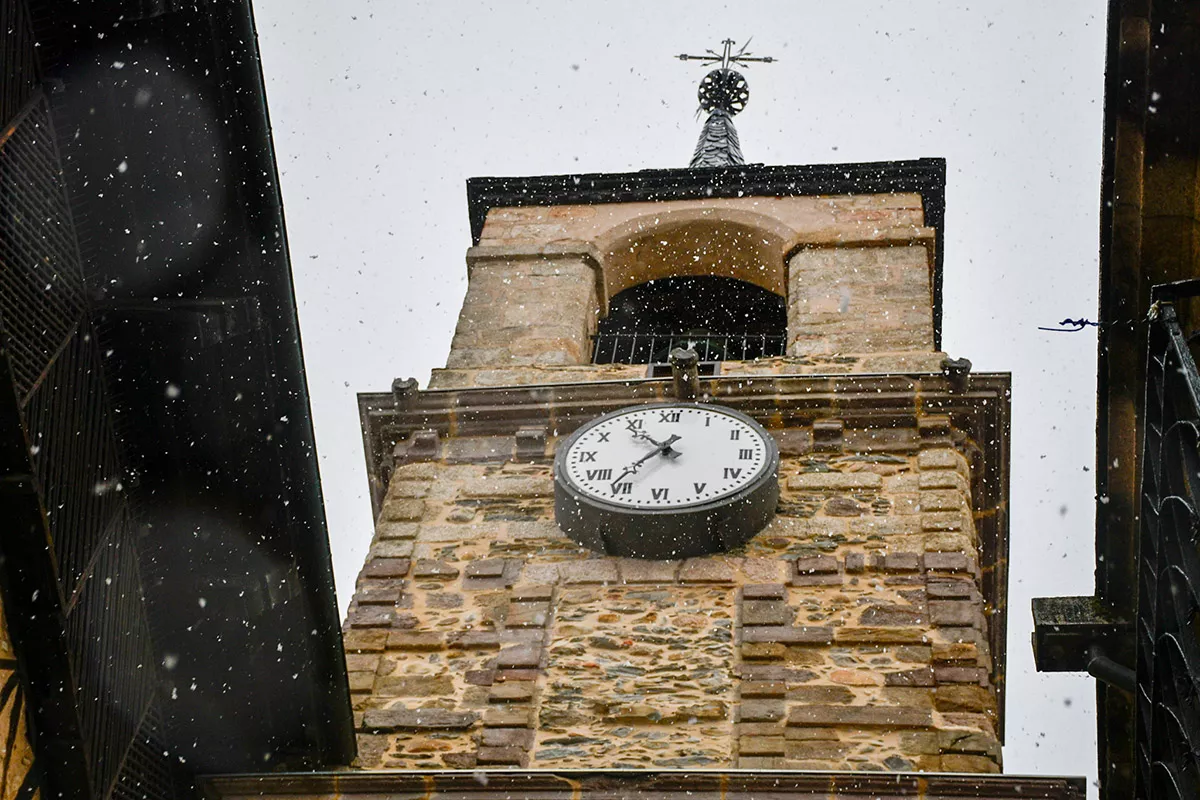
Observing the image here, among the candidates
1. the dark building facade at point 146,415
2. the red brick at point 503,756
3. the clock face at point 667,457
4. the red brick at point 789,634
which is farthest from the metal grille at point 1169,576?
the clock face at point 667,457

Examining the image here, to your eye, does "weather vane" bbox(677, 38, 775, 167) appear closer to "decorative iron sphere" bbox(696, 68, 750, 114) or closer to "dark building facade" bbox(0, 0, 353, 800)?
"decorative iron sphere" bbox(696, 68, 750, 114)

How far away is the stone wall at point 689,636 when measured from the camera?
307 inches

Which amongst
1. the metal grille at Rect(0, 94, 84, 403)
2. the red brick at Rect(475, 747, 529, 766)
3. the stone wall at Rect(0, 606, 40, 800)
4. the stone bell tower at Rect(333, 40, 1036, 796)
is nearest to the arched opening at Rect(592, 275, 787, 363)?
the stone bell tower at Rect(333, 40, 1036, 796)

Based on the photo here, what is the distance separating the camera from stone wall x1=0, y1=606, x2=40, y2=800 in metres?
4.71

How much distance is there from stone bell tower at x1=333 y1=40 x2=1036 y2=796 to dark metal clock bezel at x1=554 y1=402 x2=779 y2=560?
77mm

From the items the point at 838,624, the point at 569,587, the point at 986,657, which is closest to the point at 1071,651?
the point at 986,657

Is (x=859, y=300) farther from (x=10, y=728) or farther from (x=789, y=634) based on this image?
(x=10, y=728)

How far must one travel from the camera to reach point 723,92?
21.9 meters

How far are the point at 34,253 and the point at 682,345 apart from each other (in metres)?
8.63

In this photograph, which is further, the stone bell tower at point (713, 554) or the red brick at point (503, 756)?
the stone bell tower at point (713, 554)

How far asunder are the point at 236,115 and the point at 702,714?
3.59m

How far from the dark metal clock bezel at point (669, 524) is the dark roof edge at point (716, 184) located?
5798 millimetres

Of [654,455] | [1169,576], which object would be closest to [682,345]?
[654,455]

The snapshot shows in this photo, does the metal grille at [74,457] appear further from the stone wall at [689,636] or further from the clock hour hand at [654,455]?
the clock hour hand at [654,455]
